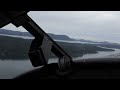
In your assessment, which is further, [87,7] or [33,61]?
[33,61]

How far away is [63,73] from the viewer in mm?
4281

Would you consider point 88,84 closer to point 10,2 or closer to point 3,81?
point 3,81

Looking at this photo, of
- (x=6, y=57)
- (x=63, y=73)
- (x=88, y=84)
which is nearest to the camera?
(x=88, y=84)

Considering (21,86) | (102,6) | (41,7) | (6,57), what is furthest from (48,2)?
(6,57)

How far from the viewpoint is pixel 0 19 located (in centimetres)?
369

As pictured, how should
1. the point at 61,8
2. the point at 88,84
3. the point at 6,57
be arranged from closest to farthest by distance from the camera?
the point at 88,84, the point at 61,8, the point at 6,57

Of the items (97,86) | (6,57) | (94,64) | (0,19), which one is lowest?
(6,57)

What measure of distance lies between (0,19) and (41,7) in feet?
4.39

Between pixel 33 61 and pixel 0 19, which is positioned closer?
pixel 0 19

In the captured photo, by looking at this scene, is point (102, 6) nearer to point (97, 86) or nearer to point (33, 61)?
point (97, 86)

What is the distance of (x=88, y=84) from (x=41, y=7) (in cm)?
90

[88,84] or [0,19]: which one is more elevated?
[0,19]

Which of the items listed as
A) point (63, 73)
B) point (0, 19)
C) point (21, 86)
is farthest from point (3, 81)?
point (63, 73)

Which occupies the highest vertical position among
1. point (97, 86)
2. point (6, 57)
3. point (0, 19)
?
point (0, 19)
